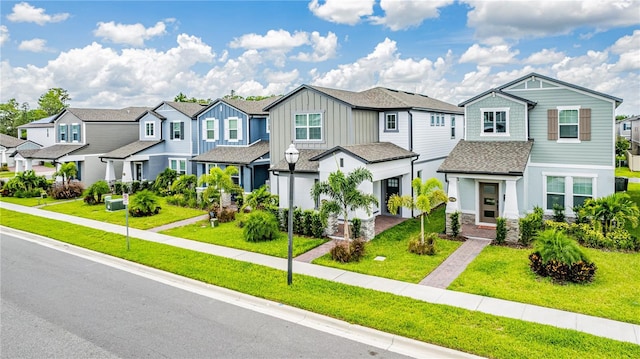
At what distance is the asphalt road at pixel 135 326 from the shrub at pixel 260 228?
16.4ft

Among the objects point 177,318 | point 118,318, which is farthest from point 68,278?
point 177,318

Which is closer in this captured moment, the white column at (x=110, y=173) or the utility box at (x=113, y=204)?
the utility box at (x=113, y=204)

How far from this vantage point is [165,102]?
34000mm

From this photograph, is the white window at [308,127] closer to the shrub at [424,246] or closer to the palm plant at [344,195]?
the palm plant at [344,195]

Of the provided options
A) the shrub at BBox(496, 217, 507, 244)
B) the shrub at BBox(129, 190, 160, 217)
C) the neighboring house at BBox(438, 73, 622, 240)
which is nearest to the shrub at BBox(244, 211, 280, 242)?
the neighboring house at BBox(438, 73, 622, 240)

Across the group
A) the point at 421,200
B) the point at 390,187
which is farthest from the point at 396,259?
the point at 390,187

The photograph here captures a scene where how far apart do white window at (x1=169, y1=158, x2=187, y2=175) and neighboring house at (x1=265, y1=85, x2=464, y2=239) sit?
10847 millimetres

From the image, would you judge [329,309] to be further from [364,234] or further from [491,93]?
[491,93]

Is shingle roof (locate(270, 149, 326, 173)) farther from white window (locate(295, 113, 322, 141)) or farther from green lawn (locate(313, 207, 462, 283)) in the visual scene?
green lawn (locate(313, 207, 462, 283))

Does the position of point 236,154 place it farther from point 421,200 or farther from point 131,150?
point 421,200

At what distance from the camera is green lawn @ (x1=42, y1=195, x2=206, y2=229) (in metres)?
23.1

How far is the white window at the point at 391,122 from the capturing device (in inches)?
938

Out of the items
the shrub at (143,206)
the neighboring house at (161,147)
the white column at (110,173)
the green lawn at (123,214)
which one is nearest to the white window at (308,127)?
the green lawn at (123,214)

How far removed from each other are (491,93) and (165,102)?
23020 mm
